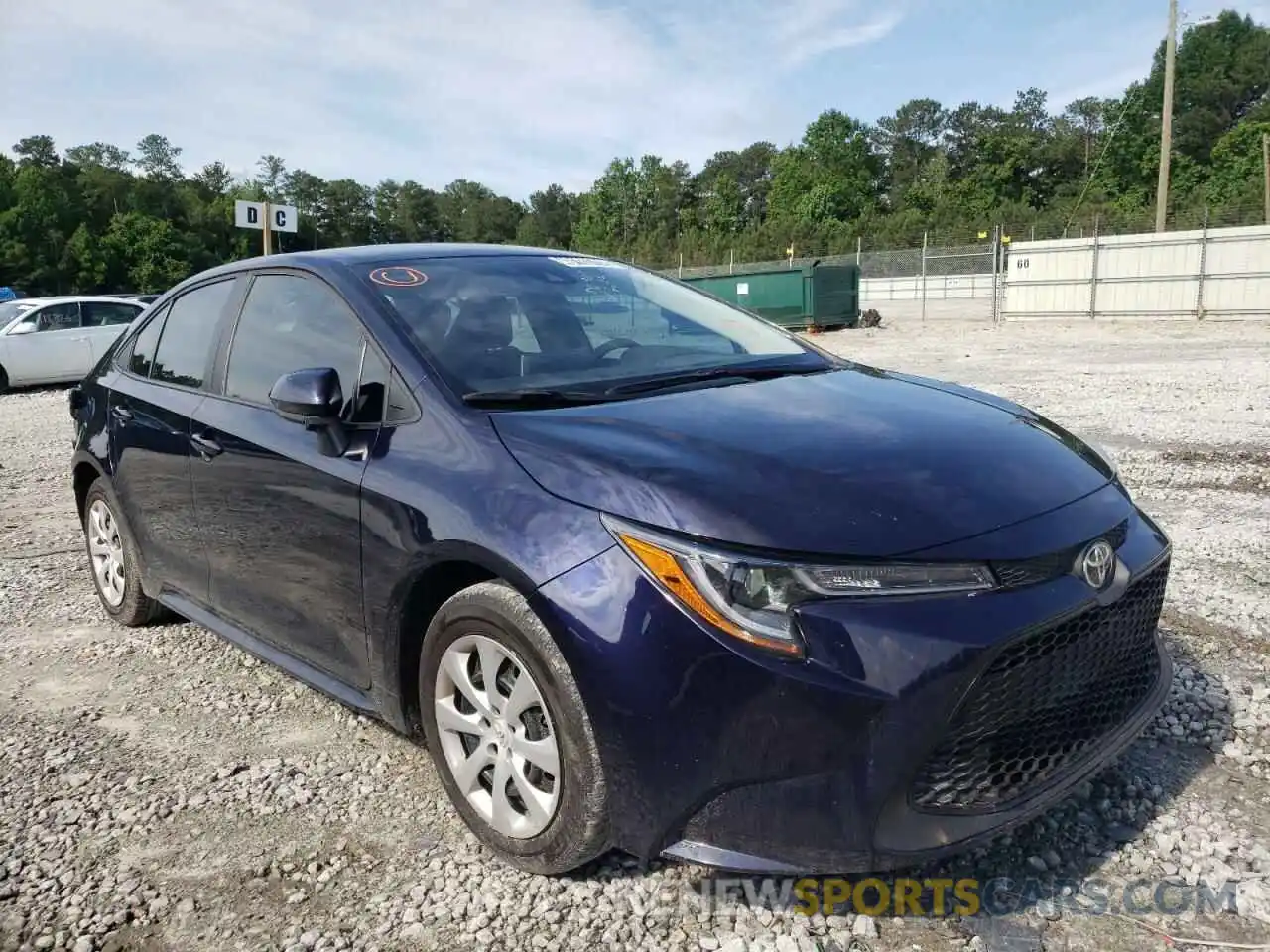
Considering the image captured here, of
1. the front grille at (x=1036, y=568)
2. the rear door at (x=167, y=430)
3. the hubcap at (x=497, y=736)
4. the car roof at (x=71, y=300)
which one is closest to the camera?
the front grille at (x=1036, y=568)

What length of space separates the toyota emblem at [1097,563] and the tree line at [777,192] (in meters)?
45.3

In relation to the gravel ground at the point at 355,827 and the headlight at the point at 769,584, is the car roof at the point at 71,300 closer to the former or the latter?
the gravel ground at the point at 355,827

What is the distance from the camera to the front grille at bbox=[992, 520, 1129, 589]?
2061 mm

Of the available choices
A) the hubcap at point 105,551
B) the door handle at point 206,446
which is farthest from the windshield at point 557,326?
the hubcap at point 105,551

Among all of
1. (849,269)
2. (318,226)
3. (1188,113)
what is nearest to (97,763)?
(849,269)

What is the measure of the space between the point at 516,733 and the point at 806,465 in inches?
37.7

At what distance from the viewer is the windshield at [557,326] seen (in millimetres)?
2869

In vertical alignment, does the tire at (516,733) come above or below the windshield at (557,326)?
below

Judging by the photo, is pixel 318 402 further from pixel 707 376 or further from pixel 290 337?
pixel 707 376

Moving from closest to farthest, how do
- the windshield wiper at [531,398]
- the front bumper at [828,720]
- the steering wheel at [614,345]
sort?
the front bumper at [828,720] → the windshield wiper at [531,398] → the steering wheel at [614,345]

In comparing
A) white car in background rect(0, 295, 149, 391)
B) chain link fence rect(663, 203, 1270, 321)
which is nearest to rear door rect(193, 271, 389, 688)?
white car in background rect(0, 295, 149, 391)

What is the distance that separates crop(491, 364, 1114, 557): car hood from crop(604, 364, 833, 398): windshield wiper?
100mm

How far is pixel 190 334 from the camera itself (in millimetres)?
3949

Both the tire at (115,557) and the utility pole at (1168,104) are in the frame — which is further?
the utility pole at (1168,104)
